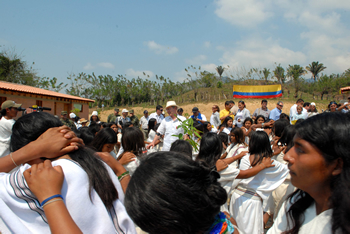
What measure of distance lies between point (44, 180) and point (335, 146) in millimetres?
1235

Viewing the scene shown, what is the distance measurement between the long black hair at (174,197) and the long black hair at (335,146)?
464 mm

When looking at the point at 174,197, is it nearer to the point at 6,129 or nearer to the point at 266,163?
the point at 266,163

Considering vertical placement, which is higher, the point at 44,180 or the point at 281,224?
the point at 44,180

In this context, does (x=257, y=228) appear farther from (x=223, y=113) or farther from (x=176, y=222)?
(x=223, y=113)

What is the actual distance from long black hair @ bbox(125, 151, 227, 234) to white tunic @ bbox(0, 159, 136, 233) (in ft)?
0.57

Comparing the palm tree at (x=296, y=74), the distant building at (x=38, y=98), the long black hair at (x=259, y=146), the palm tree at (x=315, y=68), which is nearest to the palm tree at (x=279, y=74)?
the palm tree at (x=296, y=74)

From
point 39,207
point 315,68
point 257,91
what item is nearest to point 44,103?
point 257,91

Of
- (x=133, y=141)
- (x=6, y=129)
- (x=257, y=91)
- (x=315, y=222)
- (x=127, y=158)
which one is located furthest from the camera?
(x=257, y=91)

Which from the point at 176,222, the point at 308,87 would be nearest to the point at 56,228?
the point at 176,222

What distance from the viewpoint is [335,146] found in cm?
97

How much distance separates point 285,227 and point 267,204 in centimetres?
Result: 204

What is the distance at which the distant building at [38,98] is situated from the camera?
15.9 m

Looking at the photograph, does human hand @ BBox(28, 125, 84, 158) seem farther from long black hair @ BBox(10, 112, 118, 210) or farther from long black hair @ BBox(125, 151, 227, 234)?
long black hair @ BBox(125, 151, 227, 234)

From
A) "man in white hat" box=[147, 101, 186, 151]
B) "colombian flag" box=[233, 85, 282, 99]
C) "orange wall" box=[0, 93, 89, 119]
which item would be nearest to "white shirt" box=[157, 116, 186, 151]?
"man in white hat" box=[147, 101, 186, 151]
